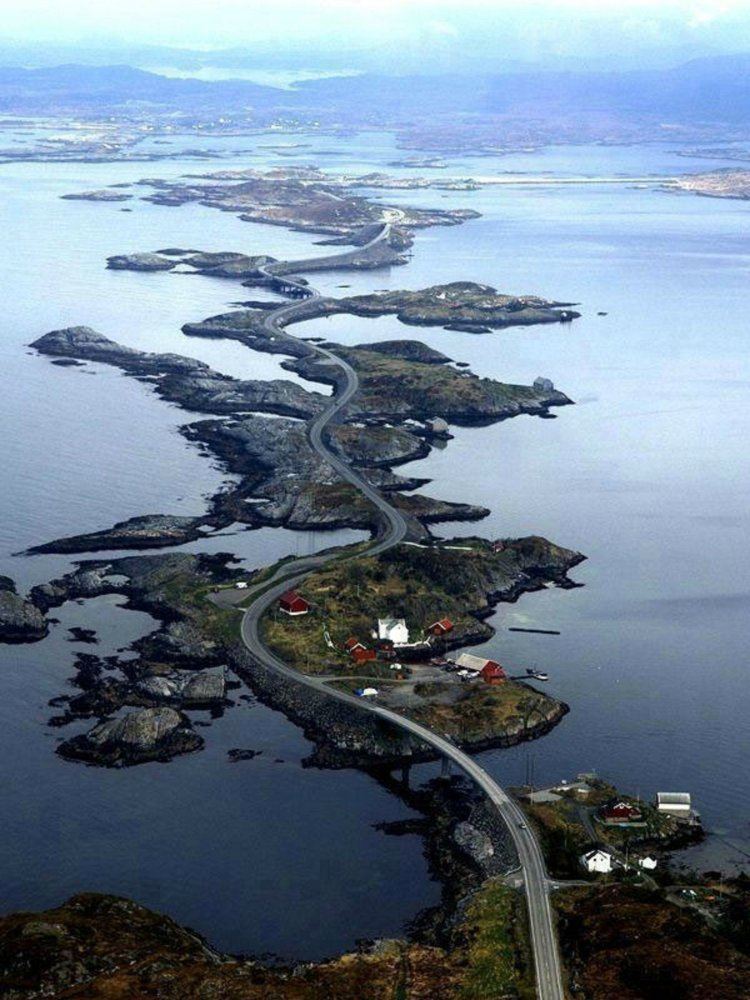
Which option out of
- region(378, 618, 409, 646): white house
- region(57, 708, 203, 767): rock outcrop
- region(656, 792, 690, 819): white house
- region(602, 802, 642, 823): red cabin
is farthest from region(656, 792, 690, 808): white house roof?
region(57, 708, 203, 767): rock outcrop

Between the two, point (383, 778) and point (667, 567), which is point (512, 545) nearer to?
point (667, 567)

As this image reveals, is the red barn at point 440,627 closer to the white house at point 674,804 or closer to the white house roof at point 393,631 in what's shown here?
the white house roof at point 393,631

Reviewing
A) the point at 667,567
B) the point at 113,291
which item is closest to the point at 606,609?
the point at 667,567

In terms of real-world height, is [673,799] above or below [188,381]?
above

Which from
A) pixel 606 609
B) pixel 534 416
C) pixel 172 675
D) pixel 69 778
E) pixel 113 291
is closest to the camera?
pixel 69 778

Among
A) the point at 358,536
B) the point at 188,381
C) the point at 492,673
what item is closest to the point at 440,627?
the point at 492,673

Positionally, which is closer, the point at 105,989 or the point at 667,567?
the point at 105,989

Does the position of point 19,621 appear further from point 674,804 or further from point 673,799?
point 674,804
